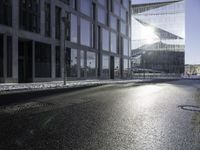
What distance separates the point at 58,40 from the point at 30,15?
6859mm

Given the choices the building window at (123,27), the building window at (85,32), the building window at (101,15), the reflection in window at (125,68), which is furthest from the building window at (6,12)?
the reflection in window at (125,68)

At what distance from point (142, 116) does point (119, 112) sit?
1037 mm

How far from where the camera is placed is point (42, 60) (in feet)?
127

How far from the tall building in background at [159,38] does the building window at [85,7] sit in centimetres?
8035

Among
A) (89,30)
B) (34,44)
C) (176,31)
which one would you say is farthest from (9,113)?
(176,31)

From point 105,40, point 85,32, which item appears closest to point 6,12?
point 85,32

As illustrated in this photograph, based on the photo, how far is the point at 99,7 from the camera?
58.2 meters

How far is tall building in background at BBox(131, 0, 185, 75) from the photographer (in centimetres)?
13262

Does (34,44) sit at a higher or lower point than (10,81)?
higher

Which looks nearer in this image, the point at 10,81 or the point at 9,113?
the point at 9,113

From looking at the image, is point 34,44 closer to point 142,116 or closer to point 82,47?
point 82,47

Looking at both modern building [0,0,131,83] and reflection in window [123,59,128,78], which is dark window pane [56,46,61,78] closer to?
modern building [0,0,131,83]

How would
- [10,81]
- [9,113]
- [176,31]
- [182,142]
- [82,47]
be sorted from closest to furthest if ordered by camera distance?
1. [182,142]
2. [9,113]
3. [10,81]
4. [82,47]
5. [176,31]

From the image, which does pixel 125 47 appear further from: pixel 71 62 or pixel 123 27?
pixel 71 62
